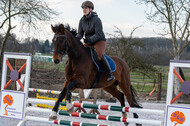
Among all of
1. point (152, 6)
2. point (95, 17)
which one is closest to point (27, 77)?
point (95, 17)

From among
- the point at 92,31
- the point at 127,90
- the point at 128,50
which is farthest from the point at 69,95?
the point at 128,50

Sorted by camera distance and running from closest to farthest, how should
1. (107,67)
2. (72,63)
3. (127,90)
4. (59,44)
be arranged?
(59,44)
(72,63)
(107,67)
(127,90)

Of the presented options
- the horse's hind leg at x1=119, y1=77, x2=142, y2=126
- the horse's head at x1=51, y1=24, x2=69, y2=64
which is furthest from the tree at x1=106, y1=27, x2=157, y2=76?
the horse's head at x1=51, y1=24, x2=69, y2=64

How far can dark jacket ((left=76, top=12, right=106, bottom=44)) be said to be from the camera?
4477mm

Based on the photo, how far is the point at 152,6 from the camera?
1422cm

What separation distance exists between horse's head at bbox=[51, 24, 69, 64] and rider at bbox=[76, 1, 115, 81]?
601 mm

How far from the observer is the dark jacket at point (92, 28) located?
448cm

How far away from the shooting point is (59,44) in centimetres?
394

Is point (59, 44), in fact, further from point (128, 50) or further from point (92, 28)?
point (128, 50)

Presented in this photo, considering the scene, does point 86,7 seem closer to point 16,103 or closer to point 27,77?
point 27,77

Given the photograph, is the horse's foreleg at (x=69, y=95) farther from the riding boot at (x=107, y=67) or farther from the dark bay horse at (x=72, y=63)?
the riding boot at (x=107, y=67)

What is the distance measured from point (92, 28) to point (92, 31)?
6 cm

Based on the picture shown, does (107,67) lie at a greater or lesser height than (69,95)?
greater

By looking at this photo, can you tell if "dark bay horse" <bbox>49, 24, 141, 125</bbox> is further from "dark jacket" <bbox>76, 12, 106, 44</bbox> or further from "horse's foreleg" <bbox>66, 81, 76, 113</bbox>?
"dark jacket" <bbox>76, 12, 106, 44</bbox>
